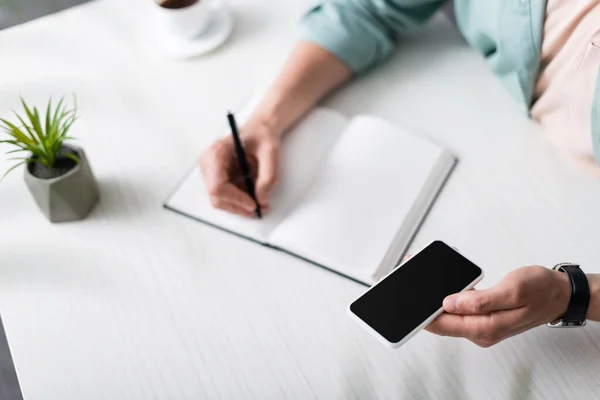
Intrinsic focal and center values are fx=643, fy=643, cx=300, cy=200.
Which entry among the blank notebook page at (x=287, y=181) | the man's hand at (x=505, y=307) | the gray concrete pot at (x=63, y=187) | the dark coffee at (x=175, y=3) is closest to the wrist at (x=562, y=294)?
the man's hand at (x=505, y=307)

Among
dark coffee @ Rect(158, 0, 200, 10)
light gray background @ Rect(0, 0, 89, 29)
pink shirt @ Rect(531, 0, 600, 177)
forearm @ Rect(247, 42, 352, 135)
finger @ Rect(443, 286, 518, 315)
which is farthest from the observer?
light gray background @ Rect(0, 0, 89, 29)

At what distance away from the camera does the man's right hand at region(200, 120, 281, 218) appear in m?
0.86

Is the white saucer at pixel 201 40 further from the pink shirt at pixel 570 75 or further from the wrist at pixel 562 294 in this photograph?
the wrist at pixel 562 294

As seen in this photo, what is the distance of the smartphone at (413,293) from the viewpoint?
27.1 inches

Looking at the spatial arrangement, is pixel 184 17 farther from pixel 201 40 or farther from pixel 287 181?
pixel 287 181

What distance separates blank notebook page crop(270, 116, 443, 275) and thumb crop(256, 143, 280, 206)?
45mm

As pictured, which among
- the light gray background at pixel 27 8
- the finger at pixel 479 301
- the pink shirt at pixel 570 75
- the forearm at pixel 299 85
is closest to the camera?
the finger at pixel 479 301

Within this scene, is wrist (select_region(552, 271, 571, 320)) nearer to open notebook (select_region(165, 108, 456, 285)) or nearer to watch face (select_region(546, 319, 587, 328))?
watch face (select_region(546, 319, 587, 328))

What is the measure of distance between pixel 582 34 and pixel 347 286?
434 millimetres

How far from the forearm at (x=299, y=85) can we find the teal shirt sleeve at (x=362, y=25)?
0.02 meters

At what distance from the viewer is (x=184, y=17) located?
104 centimetres

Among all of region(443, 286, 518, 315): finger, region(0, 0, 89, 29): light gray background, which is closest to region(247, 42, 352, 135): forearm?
region(443, 286, 518, 315): finger

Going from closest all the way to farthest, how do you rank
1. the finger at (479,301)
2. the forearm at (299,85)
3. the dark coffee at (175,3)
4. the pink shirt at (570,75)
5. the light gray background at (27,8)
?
the finger at (479,301) < the pink shirt at (570,75) < the forearm at (299,85) < the dark coffee at (175,3) < the light gray background at (27,8)

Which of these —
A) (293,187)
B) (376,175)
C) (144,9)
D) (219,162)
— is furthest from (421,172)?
(144,9)
